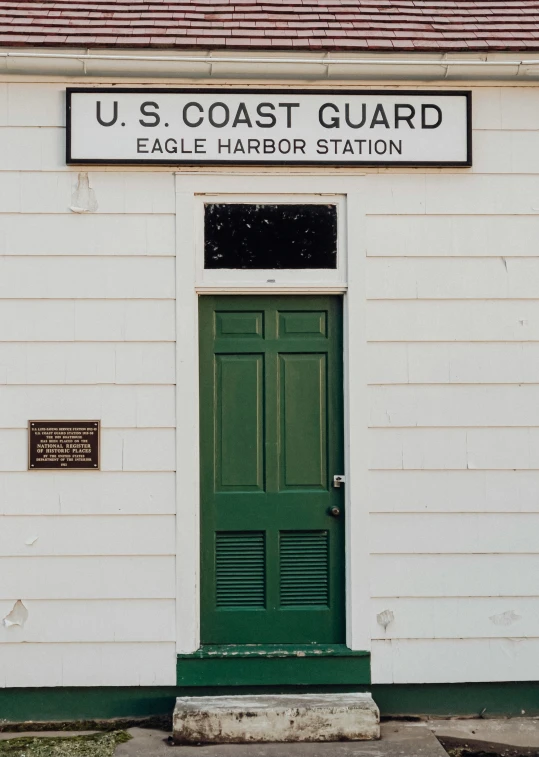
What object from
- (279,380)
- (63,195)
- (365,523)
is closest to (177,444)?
(279,380)

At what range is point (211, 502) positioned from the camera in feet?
16.3

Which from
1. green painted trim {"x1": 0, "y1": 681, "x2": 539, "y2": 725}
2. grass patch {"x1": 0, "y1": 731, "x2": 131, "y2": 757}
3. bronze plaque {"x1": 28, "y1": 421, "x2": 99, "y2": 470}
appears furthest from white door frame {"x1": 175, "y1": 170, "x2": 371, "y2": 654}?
grass patch {"x1": 0, "y1": 731, "x2": 131, "y2": 757}

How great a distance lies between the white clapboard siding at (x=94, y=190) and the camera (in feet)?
16.0

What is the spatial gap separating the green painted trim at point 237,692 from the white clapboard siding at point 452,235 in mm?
2578

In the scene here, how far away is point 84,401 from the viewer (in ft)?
16.0

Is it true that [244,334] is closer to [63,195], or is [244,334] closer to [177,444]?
[177,444]

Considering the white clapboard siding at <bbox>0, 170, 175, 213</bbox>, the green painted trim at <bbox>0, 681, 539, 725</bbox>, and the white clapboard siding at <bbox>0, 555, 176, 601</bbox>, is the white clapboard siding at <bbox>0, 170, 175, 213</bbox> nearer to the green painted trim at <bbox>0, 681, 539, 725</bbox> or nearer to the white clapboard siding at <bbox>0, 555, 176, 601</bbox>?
the white clapboard siding at <bbox>0, 555, 176, 601</bbox>

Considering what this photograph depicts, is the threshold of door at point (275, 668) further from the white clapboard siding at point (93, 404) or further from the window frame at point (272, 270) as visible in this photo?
the window frame at point (272, 270)

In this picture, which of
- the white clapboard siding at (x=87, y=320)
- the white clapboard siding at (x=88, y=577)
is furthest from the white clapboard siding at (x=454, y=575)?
the white clapboard siding at (x=87, y=320)

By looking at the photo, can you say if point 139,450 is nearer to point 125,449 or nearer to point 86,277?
point 125,449

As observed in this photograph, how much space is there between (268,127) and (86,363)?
178 centimetres

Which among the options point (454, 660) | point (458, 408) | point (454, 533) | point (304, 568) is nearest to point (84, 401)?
point (304, 568)

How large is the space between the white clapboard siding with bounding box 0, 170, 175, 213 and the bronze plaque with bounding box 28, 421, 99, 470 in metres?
1.28

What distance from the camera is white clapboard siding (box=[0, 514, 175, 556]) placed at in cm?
482
